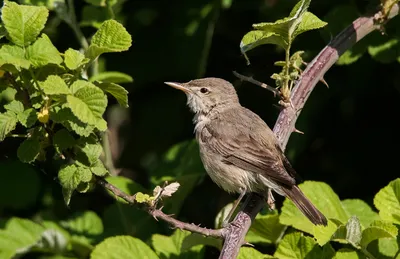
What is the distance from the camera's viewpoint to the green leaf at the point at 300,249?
354 cm

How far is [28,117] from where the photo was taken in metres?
3.32

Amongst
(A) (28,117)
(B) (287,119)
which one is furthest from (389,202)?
(A) (28,117)

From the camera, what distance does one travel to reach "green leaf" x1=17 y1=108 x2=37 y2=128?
3314mm

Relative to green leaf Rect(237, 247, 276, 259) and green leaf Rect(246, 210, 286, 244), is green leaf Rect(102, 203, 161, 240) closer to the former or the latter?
green leaf Rect(246, 210, 286, 244)

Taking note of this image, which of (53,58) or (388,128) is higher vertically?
(53,58)

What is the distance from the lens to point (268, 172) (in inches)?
168

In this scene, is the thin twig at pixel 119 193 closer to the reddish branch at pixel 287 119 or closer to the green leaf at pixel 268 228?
the reddish branch at pixel 287 119

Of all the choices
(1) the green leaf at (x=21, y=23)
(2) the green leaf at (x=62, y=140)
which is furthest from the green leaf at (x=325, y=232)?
(1) the green leaf at (x=21, y=23)

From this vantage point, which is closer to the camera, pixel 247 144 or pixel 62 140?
pixel 62 140

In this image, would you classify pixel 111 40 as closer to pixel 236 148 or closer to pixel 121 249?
pixel 121 249

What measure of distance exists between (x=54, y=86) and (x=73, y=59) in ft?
0.75

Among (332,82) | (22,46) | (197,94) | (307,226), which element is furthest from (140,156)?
(22,46)

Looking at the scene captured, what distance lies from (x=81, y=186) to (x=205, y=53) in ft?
5.75

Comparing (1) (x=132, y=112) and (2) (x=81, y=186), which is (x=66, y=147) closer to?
(2) (x=81, y=186)
